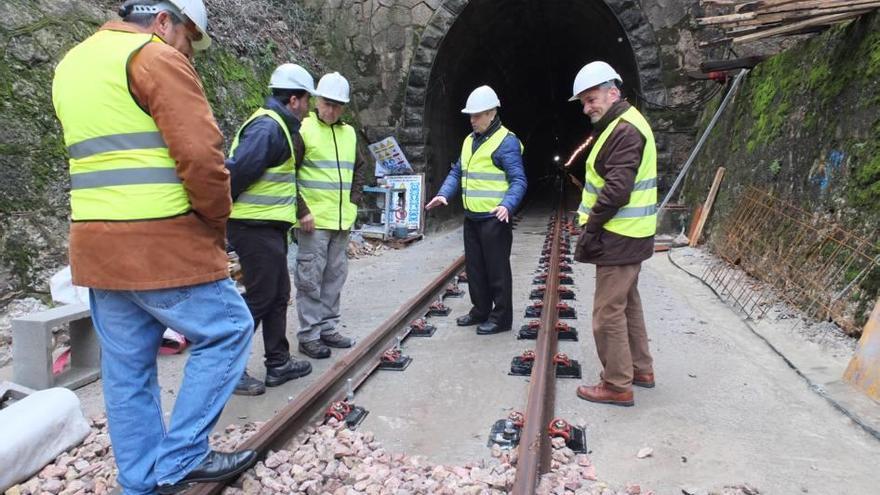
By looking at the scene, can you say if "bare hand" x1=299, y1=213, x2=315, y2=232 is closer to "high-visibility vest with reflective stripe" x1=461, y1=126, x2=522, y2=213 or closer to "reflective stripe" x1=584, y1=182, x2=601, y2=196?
"high-visibility vest with reflective stripe" x1=461, y1=126, x2=522, y2=213

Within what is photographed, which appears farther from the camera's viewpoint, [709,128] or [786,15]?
[709,128]

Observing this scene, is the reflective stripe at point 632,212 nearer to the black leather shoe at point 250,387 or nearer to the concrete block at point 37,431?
the black leather shoe at point 250,387

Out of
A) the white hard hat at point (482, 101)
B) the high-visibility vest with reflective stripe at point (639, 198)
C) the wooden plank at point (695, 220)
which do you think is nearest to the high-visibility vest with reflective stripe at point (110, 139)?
the high-visibility vest with reflective stripe at point (639, 198)

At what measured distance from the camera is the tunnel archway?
11.5 m

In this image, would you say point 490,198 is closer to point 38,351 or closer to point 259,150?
point 259,150

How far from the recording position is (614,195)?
327 centimetres

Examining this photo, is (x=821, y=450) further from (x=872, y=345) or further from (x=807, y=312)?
(x=807, y=312)

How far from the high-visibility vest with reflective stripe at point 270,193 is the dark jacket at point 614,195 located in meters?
1.94

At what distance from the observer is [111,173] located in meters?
2.06

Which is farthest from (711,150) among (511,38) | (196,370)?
(196,370)

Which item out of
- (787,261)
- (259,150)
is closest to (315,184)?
(259,150)

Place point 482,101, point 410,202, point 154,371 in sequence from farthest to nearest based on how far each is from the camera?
point 410,202, point 482,101, point 154,371

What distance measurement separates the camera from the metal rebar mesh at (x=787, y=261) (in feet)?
15.3

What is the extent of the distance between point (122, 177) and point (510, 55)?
15362 millimetres
